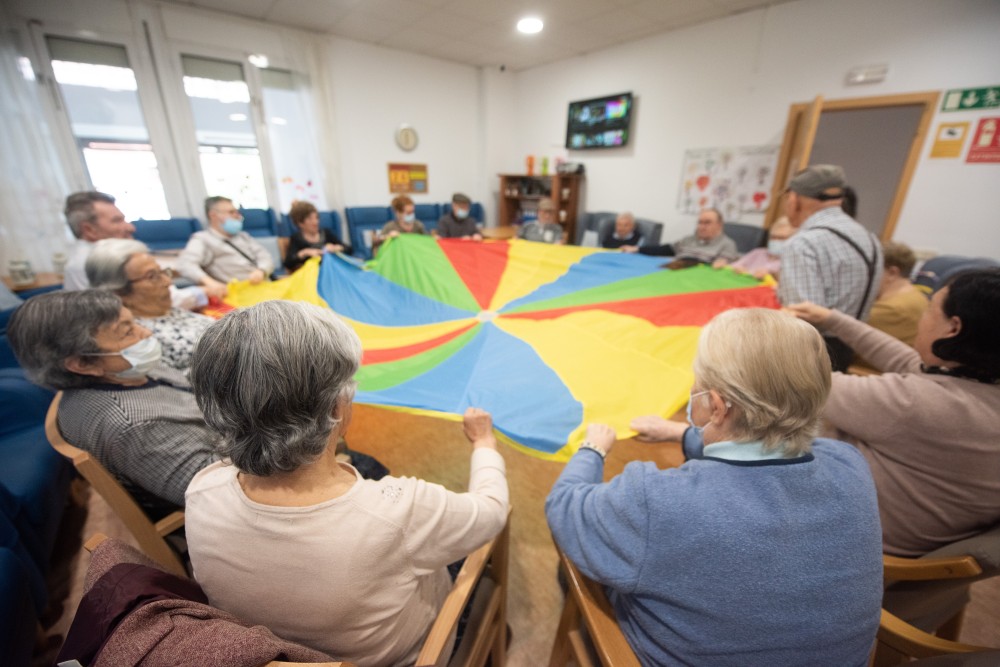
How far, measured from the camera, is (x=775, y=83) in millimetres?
3838

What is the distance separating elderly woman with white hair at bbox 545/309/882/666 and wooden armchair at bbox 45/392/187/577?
3.28ft

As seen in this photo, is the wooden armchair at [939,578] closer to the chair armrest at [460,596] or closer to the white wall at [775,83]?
the chair armrest at [460,596]

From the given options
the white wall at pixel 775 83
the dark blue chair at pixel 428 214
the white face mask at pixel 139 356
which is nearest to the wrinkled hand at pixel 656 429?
the white face mask at pixel 139 356

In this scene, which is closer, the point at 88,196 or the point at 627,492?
the point at 627,492

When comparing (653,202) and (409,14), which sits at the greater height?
(409,14)

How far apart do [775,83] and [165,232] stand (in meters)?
6.39

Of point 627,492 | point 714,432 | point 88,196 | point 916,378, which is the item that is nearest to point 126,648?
point 627,492

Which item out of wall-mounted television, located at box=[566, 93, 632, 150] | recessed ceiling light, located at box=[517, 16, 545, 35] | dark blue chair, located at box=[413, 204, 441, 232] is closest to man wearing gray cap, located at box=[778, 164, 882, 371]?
recessed ceiling light, located at box=[517, 16, 545, 35]

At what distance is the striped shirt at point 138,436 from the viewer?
39.9 inches

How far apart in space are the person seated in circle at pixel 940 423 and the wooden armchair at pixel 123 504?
1.74 meters

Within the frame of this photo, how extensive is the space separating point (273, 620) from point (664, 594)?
2.21 ft

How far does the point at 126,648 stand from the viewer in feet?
1.38

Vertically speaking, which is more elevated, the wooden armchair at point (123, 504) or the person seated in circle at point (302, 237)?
the person seated in circle at point (302, 237)

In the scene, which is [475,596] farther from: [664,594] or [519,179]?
[519,179]
